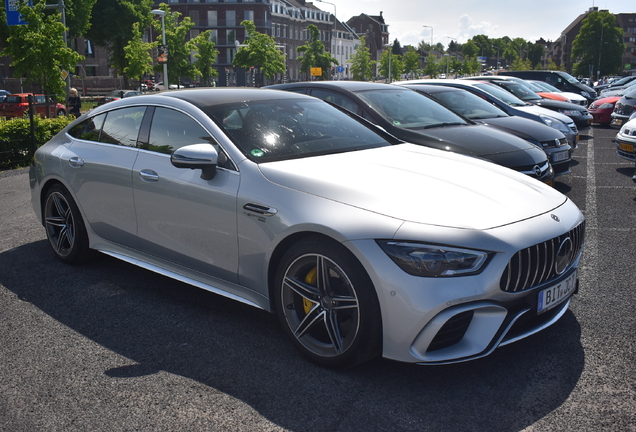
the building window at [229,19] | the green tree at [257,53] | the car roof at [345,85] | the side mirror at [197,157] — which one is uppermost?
the building window at [229,19]

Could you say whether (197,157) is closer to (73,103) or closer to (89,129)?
(89,129)

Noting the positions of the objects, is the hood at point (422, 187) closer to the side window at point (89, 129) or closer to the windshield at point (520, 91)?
the side window at point (89, 129)

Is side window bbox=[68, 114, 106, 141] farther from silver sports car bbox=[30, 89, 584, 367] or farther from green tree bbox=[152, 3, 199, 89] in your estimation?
green tree bbox=[152, 3, 199, 89]

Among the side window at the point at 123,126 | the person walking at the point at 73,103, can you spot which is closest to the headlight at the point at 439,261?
the side window at the point at 123,126

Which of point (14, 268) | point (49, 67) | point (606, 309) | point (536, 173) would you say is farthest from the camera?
point (49, 67)

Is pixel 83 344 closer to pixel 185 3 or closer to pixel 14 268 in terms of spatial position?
pixel 14 268

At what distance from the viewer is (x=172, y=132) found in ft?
14.6

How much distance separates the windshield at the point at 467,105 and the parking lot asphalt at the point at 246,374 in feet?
16.9

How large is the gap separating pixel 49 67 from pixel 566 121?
16.5 m

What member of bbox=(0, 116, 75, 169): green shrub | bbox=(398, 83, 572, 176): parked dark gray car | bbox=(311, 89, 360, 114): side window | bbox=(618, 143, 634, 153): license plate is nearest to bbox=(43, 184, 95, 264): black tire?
bbox=(311, 89, 360, 114): side window

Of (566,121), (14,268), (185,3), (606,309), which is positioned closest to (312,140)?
(606,309)

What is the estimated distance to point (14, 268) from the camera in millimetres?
5504

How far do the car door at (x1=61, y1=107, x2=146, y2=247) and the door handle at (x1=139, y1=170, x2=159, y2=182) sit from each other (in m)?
0.17

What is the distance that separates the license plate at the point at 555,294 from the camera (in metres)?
3.29
